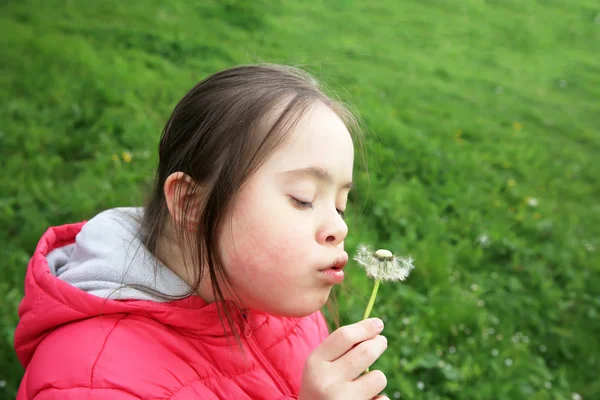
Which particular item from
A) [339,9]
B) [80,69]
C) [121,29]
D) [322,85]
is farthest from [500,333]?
[339,9]

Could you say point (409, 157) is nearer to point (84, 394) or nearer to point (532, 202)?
point (532, 202)

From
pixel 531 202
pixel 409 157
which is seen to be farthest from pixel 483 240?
pixel 409 157

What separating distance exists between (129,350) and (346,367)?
17.8 inches

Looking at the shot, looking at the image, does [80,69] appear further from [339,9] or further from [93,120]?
[339,9]

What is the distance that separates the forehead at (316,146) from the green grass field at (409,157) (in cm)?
44

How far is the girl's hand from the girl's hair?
0.28m

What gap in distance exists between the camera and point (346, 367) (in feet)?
3.96

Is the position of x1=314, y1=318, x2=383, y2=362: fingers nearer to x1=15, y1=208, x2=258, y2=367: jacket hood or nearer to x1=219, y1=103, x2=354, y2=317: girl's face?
x1=219, y1=103, x2=354, y2=317: girl's face

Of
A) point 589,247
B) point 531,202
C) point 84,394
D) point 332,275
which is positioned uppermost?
point 332,275

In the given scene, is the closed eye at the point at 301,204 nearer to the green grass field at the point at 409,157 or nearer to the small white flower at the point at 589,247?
the green grass field at the point at 409,157

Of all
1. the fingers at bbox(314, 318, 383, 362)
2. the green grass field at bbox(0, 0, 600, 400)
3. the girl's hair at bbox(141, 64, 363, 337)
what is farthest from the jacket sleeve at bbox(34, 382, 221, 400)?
the green grass field at bbox(0, 0, 600, 400)

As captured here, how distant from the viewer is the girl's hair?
133 centimetres

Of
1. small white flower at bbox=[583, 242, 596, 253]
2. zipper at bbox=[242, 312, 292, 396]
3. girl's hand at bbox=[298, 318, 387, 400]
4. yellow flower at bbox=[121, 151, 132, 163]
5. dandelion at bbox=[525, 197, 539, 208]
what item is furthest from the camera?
dandelion at bbox=[525, 197, 539, 208]

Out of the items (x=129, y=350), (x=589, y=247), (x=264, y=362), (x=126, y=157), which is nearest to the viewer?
(x=129, y=350)
